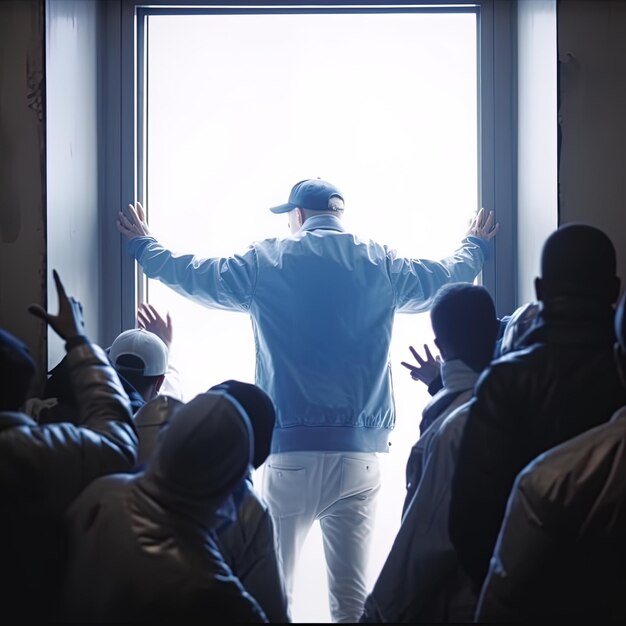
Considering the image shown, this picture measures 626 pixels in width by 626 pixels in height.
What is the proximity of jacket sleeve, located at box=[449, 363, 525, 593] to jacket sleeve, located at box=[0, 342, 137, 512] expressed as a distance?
547 millimetres

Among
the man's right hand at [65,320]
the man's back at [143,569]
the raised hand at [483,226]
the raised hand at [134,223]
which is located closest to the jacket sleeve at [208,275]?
the raised hand at [134,223]

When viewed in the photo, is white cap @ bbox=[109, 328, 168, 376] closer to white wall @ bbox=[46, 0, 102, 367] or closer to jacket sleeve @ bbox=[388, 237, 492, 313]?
white wall @ bbox=[46, 0, 102, 367]

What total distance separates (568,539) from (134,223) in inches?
72.1

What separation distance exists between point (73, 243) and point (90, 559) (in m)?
1.37

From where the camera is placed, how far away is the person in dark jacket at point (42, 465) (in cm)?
138

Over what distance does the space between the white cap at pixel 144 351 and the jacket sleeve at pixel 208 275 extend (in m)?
0.35

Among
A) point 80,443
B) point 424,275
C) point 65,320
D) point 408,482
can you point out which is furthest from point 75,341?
point 424,275

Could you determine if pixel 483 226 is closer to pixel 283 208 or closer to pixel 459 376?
pixel 283 208

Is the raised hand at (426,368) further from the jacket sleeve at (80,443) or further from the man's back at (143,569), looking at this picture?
the man's back at (143,569)

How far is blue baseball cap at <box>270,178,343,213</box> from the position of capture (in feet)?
8.90

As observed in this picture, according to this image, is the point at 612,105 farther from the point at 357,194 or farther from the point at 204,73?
the point at 204,73

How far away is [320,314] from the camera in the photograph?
8.49 feet

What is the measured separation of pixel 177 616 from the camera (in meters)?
1.29

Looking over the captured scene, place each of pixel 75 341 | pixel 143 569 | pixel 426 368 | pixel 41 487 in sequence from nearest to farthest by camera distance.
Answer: pixel 143 569 → pixel 41 487 → pixel 75 341 → pixel 426 368
